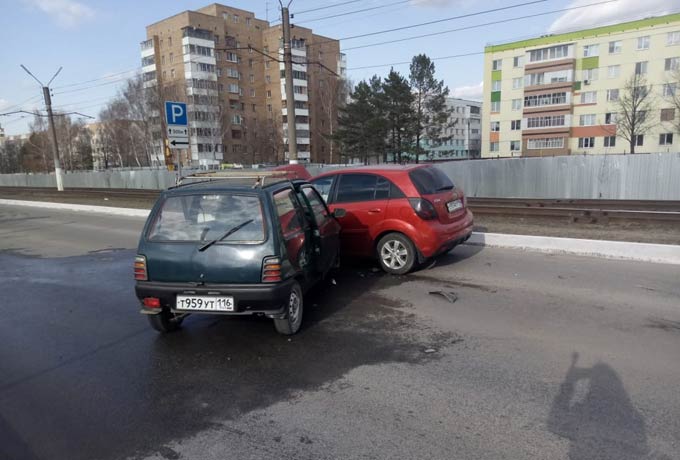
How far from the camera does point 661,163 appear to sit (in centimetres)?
1683

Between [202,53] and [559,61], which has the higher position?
[202,53]

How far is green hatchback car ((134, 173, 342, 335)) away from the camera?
431cm

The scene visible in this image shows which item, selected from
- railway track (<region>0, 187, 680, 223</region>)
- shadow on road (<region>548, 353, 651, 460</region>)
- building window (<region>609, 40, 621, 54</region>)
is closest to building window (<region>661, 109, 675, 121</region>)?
building window (<region>609, 40, 621, 54</region>)

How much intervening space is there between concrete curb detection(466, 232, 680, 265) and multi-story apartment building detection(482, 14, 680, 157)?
55.8m

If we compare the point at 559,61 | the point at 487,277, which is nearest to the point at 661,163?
the point at 487,277

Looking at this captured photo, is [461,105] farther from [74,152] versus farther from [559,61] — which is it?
[74,152]

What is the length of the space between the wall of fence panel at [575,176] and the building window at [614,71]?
4753cm

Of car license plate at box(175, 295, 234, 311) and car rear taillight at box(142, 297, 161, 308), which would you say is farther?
car rear taillight at box(142, 297, 161, 308)

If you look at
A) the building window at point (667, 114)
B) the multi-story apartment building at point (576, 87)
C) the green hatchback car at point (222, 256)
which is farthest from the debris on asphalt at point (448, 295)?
the building window at point (667, 114)

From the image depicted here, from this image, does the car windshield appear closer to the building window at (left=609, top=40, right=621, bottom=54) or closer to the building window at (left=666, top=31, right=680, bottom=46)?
the building window at (left=666, top=31, right=680, bottom=46)

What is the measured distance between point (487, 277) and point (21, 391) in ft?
19.0

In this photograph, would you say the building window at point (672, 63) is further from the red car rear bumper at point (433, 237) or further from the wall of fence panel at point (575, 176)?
the red car rear bumper at point (433, 237)

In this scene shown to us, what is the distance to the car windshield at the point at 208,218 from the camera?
442cm

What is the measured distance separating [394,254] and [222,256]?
131 inches
